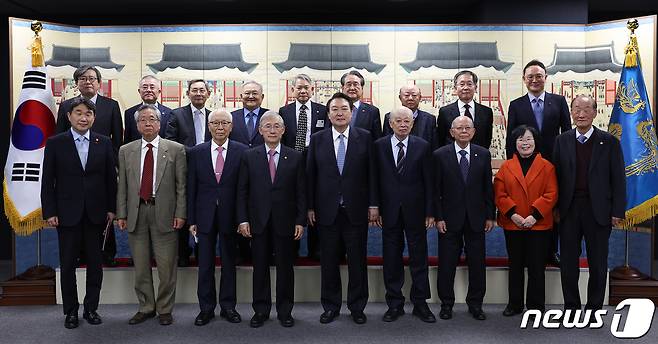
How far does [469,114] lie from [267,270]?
2190 mm

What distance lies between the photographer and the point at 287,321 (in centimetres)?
423

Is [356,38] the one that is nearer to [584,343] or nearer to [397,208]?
[397,208]

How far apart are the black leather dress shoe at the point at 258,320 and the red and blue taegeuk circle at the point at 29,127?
2564 millimetres

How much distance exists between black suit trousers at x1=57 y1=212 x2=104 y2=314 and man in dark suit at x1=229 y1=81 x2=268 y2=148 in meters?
1.34

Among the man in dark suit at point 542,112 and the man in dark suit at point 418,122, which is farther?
the man in dark suit at point 418,122

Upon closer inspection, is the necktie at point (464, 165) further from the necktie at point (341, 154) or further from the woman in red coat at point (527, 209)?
the necktie at point (341, 154)

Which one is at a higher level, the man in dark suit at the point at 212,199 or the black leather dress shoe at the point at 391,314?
the man in dark suit at the point at 212,199

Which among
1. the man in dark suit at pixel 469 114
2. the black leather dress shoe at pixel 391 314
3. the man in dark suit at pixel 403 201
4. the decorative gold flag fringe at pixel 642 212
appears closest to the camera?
the man in dark suit at pixel 403 201

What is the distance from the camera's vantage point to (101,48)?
271 inches

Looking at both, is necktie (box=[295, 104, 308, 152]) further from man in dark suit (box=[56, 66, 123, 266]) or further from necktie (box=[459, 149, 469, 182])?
man in dark suit (box=[56, 66, 123, 266])

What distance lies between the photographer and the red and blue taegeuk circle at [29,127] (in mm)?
5082

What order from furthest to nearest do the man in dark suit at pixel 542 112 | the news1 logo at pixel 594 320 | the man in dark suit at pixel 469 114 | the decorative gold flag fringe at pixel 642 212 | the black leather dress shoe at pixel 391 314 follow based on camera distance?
the decorative gold flag fringe at pixel 642 212
the man in dark suit at pixel 469 114
the man in dark suit at pixel 542 112
the black leather dress shoe at pixel 391 314
the news1 logo at pixel 594 320

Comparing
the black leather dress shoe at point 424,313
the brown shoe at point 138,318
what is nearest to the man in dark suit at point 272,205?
the brown shoe at point 138,318

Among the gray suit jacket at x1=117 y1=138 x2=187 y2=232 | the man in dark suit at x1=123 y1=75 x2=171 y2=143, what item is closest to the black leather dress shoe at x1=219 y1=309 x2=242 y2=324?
the gray suit jacket at x1=117 y1=138 x2=187 y2=232
